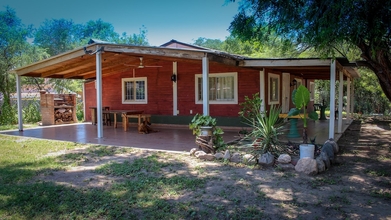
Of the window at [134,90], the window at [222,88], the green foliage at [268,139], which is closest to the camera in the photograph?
the green foliage at [268,139]

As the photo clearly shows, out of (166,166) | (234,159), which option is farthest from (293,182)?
(166,166)

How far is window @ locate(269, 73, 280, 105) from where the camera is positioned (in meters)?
10.5

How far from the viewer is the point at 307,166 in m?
4.73

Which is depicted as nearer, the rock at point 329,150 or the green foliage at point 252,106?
the rock at point 329,150

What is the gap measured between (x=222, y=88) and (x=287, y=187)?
6.60 m

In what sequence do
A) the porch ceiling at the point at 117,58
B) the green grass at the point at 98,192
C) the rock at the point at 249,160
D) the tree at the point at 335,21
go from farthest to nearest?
the porch ceiling at the point at 117,58, the rock at the point at 249,160, the tree at the point at 335,21, the green grass at the point at 98,192

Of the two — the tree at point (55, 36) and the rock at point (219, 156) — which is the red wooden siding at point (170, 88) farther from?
the tree at point (55, 36)

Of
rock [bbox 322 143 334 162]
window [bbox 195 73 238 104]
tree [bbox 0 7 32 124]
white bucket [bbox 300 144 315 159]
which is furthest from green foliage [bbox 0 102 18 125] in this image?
rock [bbox 322 143 334 162]

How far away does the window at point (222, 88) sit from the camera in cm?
1010

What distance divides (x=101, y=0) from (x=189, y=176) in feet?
102

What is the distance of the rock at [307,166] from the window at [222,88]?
5.36m

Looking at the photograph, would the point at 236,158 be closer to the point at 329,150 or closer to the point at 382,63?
the point at 329,150

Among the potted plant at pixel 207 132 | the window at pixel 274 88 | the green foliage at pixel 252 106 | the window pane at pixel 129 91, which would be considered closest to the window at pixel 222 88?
the green foliage at pixel 252 106

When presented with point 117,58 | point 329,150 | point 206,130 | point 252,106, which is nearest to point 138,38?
point 117,58
